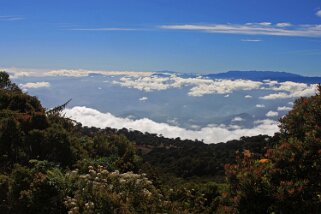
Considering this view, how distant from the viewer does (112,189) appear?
33.6ft

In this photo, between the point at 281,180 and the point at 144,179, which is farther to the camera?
the point at 144,179

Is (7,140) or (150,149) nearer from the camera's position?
(7,140)

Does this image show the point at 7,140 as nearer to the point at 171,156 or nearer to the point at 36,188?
the point at 36,188

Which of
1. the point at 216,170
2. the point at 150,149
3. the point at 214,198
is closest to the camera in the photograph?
the point at 214,198

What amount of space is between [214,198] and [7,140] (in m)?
8.24

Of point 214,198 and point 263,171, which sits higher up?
point 263,171

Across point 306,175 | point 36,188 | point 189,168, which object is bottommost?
point 189,168

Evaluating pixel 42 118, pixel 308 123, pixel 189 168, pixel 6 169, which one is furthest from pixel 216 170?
pixel 308 123

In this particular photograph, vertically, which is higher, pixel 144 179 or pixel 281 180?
pixel 281 180

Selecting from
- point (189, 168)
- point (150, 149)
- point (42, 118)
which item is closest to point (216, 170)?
point (189, 168)

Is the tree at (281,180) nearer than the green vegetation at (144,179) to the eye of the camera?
Yes

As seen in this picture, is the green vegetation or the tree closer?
the tree

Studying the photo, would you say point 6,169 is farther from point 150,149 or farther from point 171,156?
point 150,149

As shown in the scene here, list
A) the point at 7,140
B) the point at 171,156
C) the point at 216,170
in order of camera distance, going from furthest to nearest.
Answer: the point at 171,156
the point at 216,170
the point at 7,140
